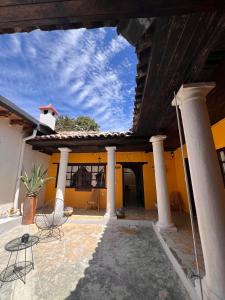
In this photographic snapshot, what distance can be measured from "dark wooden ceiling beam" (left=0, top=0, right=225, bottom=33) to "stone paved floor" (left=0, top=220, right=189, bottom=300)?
126 inches

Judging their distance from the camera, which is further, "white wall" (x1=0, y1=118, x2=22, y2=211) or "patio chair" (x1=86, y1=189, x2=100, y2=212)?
"patio chair" (x1=86, y1=189, x2=100, y2=212)

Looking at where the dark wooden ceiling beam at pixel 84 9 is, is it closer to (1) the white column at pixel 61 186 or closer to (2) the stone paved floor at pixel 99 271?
(2) the stone paved floor at pixel 99 271

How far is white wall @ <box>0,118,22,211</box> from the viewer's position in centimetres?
501

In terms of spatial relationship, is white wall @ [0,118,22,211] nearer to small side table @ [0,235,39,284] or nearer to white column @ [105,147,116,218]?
small side table @ [0,235,39,284]

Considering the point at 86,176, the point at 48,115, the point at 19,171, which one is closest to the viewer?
the point at 19,171

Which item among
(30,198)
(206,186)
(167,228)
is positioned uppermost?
(206,186)

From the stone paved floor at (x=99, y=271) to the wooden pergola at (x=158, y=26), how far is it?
304cm

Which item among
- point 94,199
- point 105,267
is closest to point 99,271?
point 105,267

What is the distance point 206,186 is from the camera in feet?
6.16

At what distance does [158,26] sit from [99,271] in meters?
3.59

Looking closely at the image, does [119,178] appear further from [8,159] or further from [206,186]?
[206,186]

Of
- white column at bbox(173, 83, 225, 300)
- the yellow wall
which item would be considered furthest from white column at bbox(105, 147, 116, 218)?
white column at bbox(173, 83, 225, 300)

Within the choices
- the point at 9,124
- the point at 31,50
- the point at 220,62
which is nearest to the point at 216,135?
the point at 220,62

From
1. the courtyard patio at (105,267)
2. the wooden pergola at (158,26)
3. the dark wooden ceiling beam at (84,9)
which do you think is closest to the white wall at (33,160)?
the courtyard patio at (105,267)
